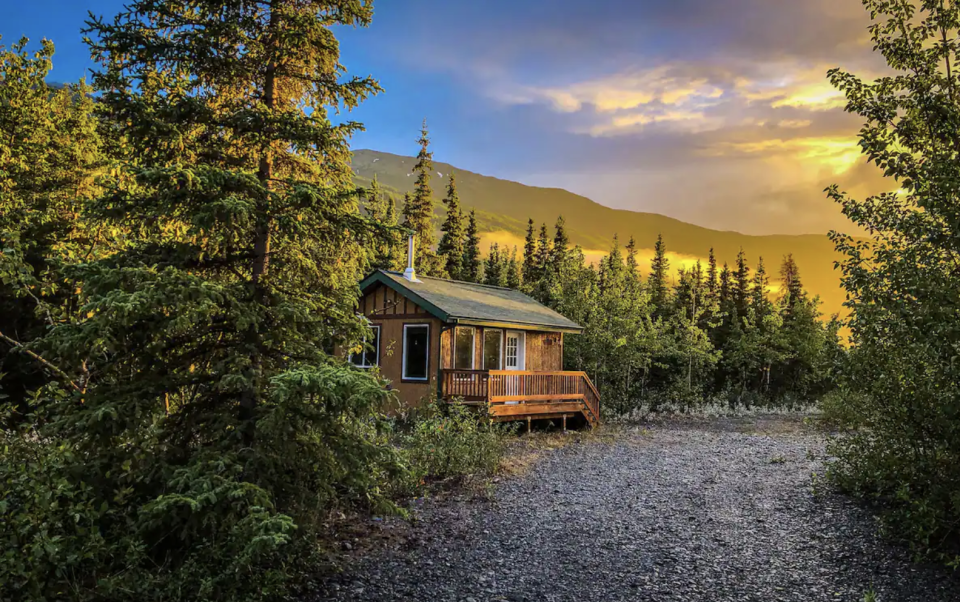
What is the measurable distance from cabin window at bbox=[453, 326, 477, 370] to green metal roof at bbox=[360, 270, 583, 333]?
0.69 metres

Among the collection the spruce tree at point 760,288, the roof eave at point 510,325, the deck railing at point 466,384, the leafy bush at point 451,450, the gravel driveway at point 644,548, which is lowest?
the gravel driveway at point 644,548

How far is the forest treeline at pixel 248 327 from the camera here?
4.28m

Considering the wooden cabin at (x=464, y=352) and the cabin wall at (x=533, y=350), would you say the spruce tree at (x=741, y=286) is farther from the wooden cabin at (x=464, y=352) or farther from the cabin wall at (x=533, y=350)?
the wooden cabin at (x=464, y=352)

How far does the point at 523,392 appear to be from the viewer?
16203 mm

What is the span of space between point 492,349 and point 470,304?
5.16 feet

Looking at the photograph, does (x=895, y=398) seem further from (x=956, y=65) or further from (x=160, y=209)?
(x=160, y=209)

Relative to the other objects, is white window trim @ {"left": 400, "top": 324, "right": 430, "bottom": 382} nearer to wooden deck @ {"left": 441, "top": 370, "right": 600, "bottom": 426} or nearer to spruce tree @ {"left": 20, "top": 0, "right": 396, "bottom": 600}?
wooden deck @ {"left": 441, "top": 370, "right": 600, "bottom": 426}

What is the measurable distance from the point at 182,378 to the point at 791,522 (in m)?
7.43

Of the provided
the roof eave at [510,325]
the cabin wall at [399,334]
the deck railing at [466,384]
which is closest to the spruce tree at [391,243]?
the cabin wall at [399,334]

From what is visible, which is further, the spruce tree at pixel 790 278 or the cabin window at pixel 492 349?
the spruce tree at pixel 790 278

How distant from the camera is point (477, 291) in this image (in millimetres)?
20828

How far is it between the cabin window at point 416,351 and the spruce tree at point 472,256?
2675 centimetres

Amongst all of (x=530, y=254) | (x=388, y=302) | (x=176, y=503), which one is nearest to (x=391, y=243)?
(x=176, y=503)

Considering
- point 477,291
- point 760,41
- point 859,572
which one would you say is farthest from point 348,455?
point 477,291
